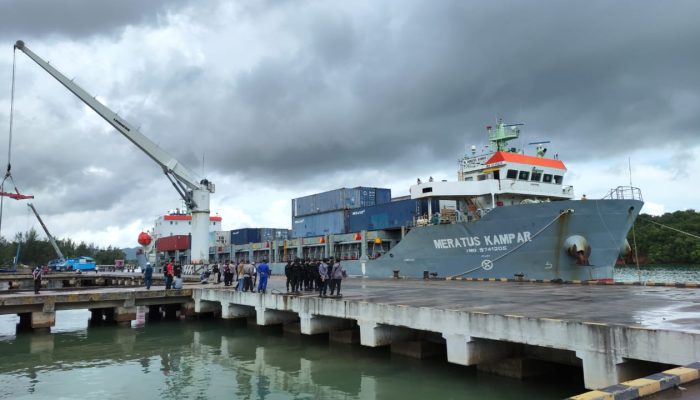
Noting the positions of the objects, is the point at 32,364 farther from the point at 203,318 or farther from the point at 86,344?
the point at 203,318

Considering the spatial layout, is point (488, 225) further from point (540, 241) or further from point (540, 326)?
point (540, 326)

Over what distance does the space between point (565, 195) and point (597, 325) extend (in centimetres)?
2355

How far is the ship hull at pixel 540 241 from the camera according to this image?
21.8m

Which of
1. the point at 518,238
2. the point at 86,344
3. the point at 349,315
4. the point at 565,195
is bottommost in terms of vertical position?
the point at 86,344

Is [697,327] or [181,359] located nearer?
[697,327]

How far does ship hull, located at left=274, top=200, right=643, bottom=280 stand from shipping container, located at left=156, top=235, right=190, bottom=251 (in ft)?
135

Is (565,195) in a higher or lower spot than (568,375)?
higher

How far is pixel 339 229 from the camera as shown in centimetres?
3919

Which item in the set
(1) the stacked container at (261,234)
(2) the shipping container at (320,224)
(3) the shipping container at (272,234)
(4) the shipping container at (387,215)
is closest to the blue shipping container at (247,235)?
(1) the stacked container at (261,234)

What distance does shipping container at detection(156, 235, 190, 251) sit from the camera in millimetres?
60375

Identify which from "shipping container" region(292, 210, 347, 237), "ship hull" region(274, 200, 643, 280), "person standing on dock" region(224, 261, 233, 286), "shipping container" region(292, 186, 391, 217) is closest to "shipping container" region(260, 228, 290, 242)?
"shipping container" region(292, 210, 347, 237)

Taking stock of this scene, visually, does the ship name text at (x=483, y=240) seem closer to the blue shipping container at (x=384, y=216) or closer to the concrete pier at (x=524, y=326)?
the blue shipping container at (x=384, y=216)

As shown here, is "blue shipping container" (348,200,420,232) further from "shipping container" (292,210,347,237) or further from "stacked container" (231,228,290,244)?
"stacked container" (231,228,290,244)

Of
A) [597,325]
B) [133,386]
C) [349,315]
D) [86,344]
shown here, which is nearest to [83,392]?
[133,386]
